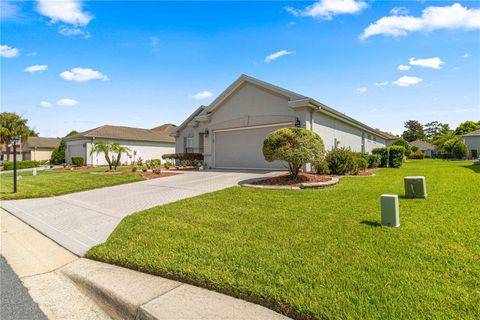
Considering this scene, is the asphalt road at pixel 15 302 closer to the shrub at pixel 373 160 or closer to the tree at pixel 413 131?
A: the shrub at pixel 373 160

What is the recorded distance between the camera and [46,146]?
42406 millimetres

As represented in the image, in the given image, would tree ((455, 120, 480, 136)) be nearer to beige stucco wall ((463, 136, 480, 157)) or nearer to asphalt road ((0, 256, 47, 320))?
beige stucco wall ((463, 136, 480, 157))

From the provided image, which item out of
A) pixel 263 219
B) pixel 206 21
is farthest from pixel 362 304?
pixel 206 21

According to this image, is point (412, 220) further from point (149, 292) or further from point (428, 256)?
point (149, 292)

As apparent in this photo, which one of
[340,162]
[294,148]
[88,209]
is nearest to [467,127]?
[340,162]

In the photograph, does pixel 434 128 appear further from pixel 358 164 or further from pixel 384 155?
pixel 358 164

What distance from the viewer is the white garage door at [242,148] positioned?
13.8 meters

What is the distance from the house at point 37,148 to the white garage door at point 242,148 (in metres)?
40.4

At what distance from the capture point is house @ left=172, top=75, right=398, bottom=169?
12258 mm

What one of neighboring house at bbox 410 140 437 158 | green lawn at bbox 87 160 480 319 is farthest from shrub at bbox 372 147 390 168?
neighboring house at bbox 410 140 437 158

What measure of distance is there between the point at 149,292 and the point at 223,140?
13293 mm

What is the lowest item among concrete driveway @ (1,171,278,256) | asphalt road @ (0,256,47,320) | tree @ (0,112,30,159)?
asphalt road @ (0,256,47,320)

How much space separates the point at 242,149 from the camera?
14.8 m

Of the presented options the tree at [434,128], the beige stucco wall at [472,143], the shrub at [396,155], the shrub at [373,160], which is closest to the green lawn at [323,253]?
the shrub at [373,160]
